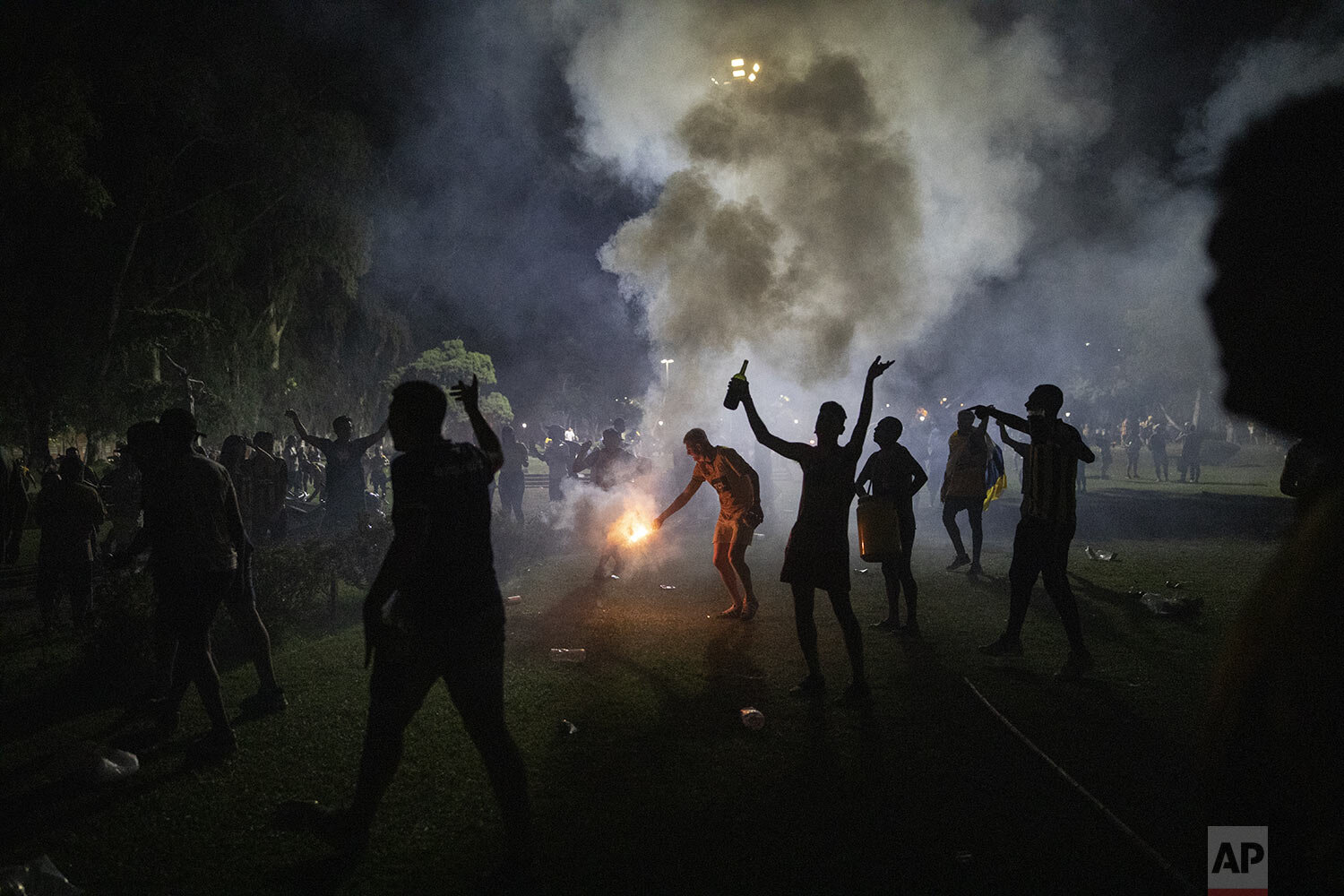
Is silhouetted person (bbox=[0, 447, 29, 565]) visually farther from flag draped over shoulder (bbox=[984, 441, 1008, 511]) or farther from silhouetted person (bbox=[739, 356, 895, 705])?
flag draped over shoulder (bbox=[984, 441, 1008, 511])

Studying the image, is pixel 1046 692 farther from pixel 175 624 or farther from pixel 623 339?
pixel 623 339

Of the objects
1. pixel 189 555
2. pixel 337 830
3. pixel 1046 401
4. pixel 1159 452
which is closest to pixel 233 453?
pixel 189 555

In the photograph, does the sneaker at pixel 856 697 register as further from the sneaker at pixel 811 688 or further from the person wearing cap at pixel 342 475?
the person wearing cap at pixel 342 475

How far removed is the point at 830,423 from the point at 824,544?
872mm

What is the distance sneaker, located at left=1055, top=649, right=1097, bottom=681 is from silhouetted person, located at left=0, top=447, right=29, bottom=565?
7667 mm

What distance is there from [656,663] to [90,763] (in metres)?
3.77

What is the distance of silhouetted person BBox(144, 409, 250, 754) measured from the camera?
431cm

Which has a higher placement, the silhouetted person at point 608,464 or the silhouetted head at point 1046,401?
the silhouetted head at point 1046,401

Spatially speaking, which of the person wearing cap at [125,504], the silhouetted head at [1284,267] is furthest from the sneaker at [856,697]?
the person wearing cap at [125,504]

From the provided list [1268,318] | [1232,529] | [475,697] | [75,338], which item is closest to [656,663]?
[475,697]

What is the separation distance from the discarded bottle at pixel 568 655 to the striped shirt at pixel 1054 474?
12.5 ft

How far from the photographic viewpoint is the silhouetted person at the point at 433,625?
9.68 feet

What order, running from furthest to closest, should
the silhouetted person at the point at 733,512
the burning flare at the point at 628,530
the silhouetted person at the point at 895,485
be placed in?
the burning flare at the point at 628,530
the silhouetted person at the point at 733,512
the silhouetted person at the point at 895,485

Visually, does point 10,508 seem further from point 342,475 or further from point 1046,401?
point 1046,401
